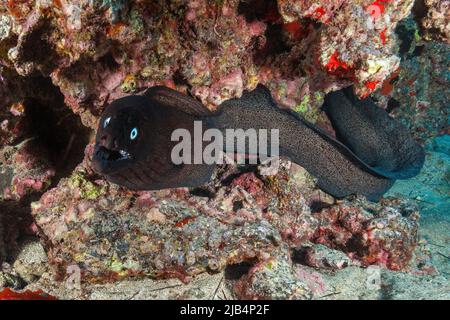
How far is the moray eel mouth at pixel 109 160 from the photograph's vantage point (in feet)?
9.57

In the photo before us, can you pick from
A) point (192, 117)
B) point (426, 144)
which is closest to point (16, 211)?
point (192, 117)

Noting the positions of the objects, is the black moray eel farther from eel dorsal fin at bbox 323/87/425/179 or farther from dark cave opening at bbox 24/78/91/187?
dark cave opening at bbox 24/78/91/187

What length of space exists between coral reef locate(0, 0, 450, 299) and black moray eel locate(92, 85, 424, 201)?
179 millimetres

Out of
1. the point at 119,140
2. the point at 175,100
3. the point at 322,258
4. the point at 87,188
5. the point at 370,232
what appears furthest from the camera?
the point at 370,232

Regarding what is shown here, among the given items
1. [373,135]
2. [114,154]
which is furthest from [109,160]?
[373,135]

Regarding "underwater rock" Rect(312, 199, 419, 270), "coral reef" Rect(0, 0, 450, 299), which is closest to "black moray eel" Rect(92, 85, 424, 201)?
"coral reef" Rect(0, 0, 450, 299)

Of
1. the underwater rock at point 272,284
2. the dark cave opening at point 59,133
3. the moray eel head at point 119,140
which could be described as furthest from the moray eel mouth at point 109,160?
the underwater rock at point 272,284

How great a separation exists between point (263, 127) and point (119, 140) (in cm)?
208

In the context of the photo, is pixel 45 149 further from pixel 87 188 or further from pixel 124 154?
pixel 124 154

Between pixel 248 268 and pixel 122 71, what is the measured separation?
2066 mm

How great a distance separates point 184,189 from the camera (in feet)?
11.8

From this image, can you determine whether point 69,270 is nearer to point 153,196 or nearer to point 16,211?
point 153,196

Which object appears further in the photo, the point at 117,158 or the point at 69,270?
the point at 69,270
